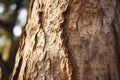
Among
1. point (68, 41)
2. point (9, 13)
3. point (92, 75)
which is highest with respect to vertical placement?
point (9, 13)

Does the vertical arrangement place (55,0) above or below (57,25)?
above

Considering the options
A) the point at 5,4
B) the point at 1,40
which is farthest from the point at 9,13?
the point at 1,40

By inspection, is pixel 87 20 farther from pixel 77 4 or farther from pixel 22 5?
pixel 22 5

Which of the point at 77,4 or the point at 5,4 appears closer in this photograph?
the point at 77,4

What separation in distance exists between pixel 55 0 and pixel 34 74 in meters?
0.34

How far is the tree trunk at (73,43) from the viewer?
3.77ft

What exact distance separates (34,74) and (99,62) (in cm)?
28

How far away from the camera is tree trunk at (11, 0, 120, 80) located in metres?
1.15

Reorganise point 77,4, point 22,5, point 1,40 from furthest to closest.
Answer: point 1,40 → point 22,5 → point 77,4

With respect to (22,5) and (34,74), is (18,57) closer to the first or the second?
(34,74)

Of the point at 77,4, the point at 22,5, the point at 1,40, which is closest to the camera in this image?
the point at 77,4

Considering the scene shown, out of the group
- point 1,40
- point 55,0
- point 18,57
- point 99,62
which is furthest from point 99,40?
point 1,40

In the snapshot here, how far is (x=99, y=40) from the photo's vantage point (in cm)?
119

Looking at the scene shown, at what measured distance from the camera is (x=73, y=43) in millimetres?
1184
